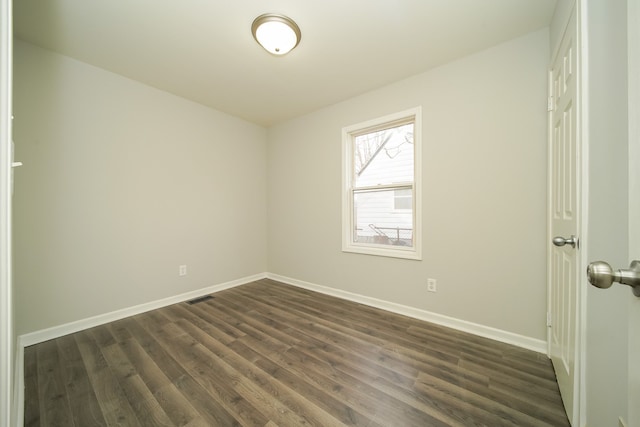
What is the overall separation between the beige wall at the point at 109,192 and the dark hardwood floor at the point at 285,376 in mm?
447

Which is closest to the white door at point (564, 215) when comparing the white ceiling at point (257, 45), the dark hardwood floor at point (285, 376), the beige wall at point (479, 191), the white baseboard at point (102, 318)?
the beige wall at point (479, 191)

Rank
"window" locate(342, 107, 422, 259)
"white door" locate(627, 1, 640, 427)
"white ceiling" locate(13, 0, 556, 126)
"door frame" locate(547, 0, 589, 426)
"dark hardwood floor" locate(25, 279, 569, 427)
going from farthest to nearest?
"window" locate(342, 107, 422, 259)
"white ceiling" locate(13, 0, 556, 126)
"dark hardwood floor" locate(25, 279, 569, 427)
"door frame" locate(547, 0, 589, 426)
"white door" locate(627, 1, 640, 427)

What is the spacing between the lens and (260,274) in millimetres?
3863

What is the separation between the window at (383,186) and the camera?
98.8 inches

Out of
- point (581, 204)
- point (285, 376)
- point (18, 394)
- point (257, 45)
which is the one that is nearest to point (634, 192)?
point (581, 204)

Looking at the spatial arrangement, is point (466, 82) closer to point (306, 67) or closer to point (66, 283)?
point (306, 67)

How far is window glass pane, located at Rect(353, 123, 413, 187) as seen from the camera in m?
2.59

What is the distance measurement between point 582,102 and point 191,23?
2.49 m

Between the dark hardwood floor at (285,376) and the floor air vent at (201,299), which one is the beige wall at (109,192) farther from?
the dark hardwood floor at (285,376)

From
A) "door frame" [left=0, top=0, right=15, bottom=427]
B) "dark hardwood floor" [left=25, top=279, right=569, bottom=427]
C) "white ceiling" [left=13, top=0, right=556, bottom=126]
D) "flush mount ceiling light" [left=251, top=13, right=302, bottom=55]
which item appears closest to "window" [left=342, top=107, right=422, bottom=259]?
"white ceiling" [left=13, top=0, right=556, bottom=126]

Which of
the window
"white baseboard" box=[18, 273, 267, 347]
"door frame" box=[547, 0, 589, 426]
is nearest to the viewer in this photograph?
"door frame" box=[547, 0, 589, 426]

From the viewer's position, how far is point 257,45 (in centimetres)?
204

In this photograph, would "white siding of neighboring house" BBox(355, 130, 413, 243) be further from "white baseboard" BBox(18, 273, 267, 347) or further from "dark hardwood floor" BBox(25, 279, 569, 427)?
"white baseboard" BBox(18, 273, 267, 347)

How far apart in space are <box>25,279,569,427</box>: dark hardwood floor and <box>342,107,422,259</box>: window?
2.89 feet
